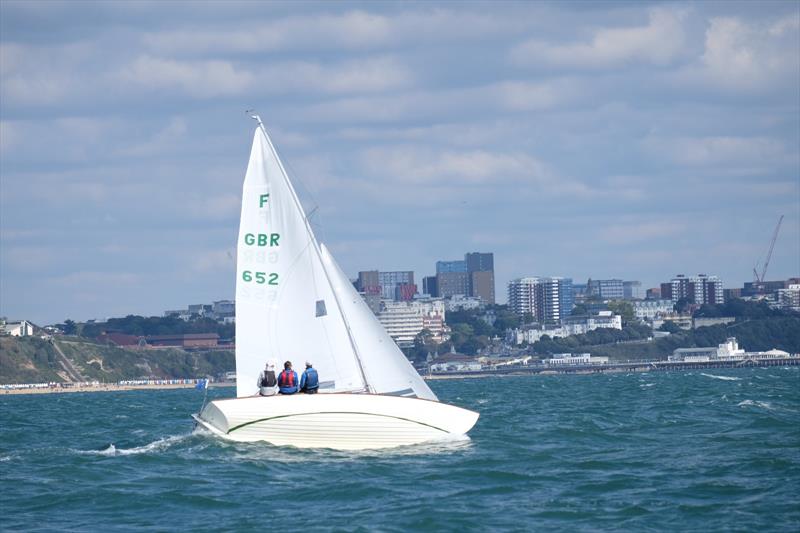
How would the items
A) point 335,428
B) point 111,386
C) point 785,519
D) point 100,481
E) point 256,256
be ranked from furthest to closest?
point 111,386 < point 256,256 < point 335,428 < point 100,481 < point 785,519

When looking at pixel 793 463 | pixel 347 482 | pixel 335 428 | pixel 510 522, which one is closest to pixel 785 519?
pixel 510 522

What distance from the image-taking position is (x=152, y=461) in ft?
99.0

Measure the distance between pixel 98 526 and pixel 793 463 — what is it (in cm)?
1344

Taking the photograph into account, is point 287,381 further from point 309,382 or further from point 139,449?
point 139,449

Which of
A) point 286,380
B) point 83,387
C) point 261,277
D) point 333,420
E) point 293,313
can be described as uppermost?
point 261,277

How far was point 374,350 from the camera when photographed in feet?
104

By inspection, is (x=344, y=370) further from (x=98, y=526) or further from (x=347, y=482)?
(x=98, y=526)

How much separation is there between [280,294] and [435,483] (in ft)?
24.6

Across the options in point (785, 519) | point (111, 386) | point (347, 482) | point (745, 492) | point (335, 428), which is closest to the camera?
point (785, 519)

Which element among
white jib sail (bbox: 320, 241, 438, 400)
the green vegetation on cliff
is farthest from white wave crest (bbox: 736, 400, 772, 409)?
the green vegetation on cliff

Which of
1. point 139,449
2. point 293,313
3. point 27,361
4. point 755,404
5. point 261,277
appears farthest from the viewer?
point 27,361

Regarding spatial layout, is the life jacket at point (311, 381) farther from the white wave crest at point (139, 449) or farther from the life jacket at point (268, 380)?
the white wave crest at point (139, 449)

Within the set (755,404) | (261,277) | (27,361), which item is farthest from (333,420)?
(27,361)

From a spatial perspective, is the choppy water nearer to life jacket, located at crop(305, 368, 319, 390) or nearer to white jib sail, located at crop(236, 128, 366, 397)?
life jacket, located at crop(305, 368, 319, 390)
